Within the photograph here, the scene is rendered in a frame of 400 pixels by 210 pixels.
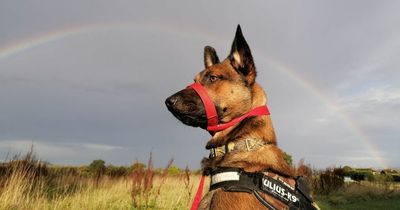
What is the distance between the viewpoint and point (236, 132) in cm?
444

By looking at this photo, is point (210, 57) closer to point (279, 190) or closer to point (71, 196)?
point (279, 190)

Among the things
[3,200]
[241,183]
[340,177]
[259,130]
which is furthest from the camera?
[340,177]

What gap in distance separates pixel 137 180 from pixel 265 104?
937 centimetres

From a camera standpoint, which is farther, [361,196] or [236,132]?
[361,196]

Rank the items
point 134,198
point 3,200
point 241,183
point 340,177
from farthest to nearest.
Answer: point 340,177 < point 134,198 < point 3,200 < point 241,183

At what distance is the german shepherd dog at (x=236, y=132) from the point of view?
13.4 ft

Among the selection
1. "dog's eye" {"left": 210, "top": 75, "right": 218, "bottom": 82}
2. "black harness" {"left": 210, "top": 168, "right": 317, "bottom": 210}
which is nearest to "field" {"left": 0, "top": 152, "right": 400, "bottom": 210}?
"dog's eye" {"left": 210, "top": 75, "right": 218, "bottom": 82}

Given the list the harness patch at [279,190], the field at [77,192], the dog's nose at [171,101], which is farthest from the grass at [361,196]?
the dog's nose at [171,101]

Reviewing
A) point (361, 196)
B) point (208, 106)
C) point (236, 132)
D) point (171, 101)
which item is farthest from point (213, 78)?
point (361, 196)

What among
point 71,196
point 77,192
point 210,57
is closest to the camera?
point 210,57

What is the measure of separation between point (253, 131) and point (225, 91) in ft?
1.87

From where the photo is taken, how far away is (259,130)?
439cm

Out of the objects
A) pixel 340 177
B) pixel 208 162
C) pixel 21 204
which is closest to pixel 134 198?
pixel 21 204

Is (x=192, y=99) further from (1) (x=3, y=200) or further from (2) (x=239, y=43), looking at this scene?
(1) (x=3, y=200)
